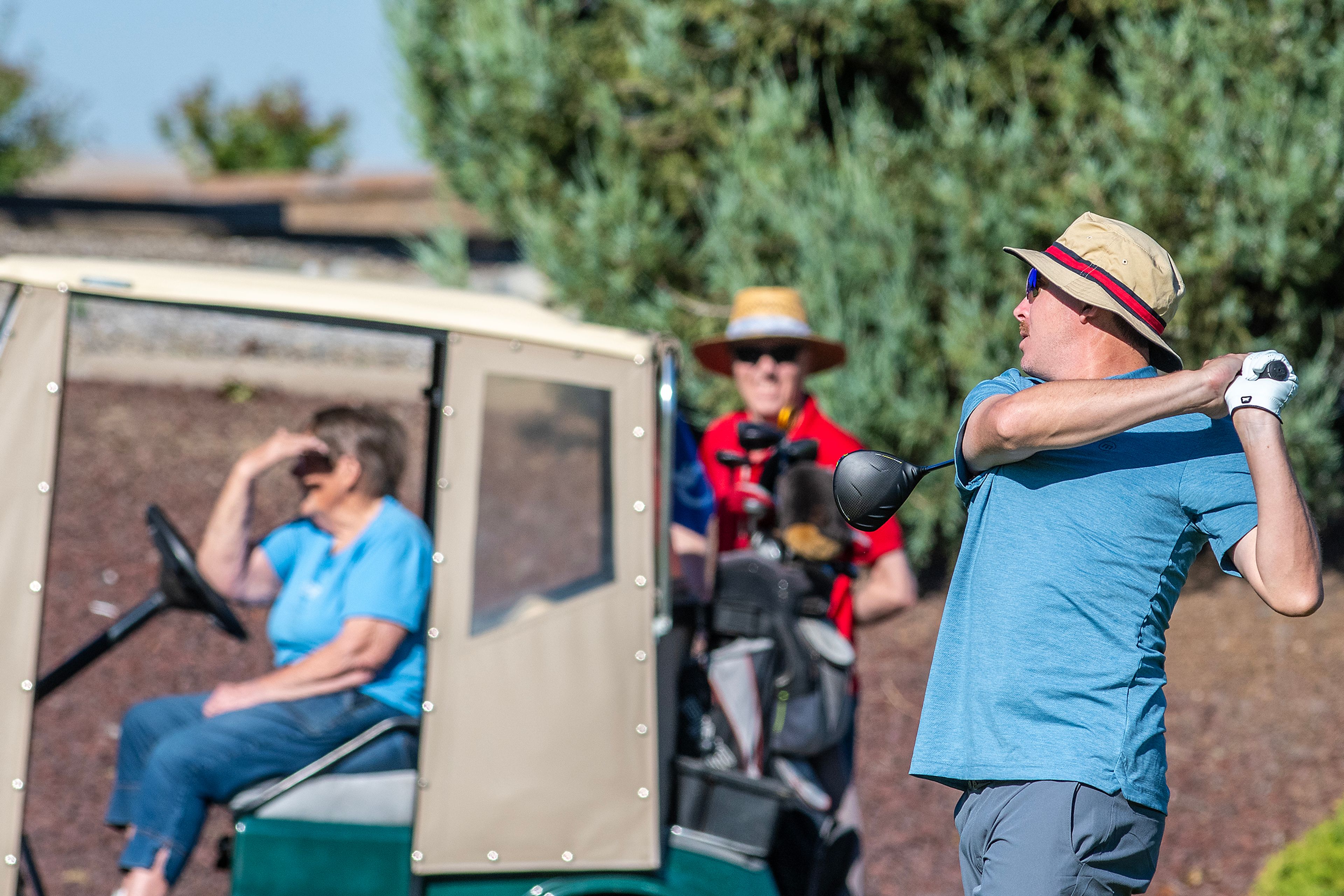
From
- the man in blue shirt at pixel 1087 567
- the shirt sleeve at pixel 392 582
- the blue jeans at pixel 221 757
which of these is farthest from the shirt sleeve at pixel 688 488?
the man in blue shirt at pixel 1087 567

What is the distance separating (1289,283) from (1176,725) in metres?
2.25

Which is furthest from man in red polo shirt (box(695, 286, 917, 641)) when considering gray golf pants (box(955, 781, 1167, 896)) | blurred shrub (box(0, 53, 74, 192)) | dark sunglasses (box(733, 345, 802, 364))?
blurred shrub (box(0, 53, 74, 192))

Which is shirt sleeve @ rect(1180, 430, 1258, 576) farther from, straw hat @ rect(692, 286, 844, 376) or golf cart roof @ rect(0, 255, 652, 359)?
straw hat @ rect(692, 286, 844, 376)

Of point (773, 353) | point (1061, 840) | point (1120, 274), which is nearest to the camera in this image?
point (1061, 840)

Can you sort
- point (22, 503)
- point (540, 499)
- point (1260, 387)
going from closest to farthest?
point (1260, 387) → point (22, 503) → point (540, 499)

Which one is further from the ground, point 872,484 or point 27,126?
point 27,126

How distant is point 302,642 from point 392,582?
401 millimetres

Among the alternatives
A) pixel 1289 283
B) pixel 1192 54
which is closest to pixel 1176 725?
pixel 1289 283

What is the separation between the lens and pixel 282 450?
363 cm

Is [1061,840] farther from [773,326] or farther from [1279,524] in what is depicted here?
[773,326]

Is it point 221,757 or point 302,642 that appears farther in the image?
point 302,642

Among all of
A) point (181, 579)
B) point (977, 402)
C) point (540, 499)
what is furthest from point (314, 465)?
point (977, 402)

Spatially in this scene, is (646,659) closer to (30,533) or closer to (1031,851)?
(1031,851)

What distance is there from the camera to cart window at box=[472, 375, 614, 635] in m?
3.03
